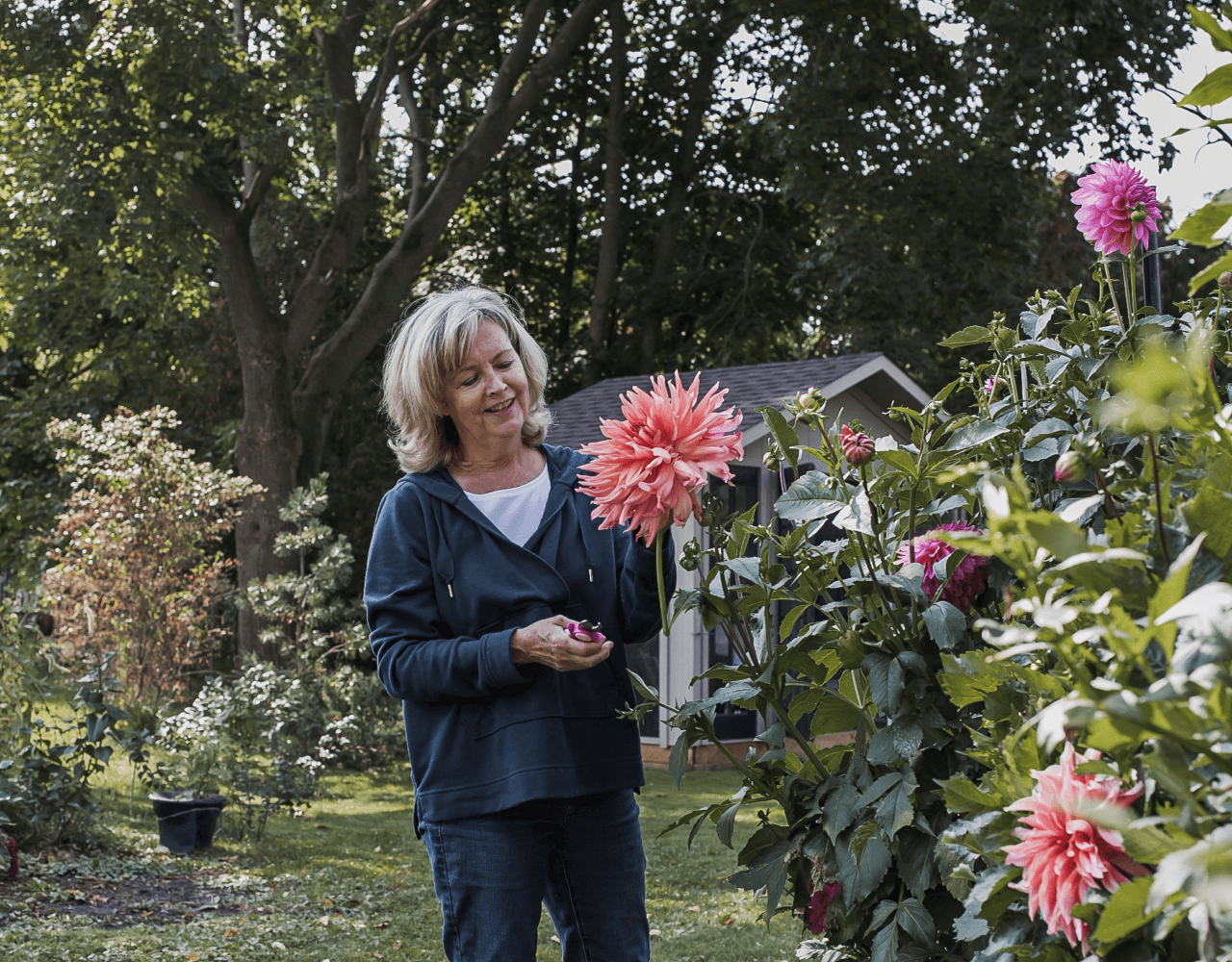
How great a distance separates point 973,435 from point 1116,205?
564mm

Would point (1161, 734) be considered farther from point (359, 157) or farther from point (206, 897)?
point (359, 157)

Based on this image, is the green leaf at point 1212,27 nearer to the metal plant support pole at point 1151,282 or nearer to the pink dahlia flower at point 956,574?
the pink dahlia flower at point 956,574

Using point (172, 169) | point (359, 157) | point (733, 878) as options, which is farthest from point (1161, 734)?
point (359, 157)

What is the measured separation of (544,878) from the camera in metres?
2.16

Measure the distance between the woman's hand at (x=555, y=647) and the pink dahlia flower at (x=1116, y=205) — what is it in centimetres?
105

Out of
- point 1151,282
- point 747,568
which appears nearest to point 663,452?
point 747,568

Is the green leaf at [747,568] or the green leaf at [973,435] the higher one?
the green leaf at [973,435]

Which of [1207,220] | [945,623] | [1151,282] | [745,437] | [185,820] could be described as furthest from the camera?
[745,437]

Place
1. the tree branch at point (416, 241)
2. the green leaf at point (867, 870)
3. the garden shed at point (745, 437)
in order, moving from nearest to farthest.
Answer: the green leaf at point (867, 870) → the garden shed at point (745, 437) → the tree branch at point (416, 241)

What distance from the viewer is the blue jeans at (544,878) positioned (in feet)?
6.75

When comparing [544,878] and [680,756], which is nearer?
[680,756]

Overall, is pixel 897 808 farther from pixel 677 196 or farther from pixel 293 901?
pixel 677 196

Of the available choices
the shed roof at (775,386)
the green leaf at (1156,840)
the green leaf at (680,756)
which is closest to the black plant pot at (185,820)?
the shed roof at (775,386)

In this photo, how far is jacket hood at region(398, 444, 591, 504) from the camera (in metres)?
2.23
